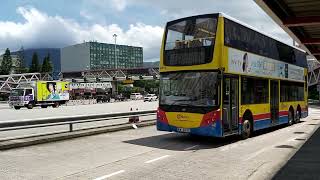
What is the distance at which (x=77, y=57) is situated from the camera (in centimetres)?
16188

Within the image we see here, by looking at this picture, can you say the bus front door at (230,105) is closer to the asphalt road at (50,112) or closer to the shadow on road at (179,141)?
the shadow on road at (179,141)

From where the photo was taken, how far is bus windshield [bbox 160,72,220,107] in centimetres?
1396

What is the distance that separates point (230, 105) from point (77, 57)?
151 m

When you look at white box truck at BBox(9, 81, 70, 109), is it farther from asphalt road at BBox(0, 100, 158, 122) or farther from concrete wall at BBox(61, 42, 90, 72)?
concrete wall at BBox(61, 42, 90, 72)

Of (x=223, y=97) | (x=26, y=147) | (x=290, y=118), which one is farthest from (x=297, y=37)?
(x=26, y=147)

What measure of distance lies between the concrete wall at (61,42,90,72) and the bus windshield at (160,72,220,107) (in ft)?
467

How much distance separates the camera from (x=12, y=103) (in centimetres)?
5488

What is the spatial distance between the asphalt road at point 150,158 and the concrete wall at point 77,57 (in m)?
143

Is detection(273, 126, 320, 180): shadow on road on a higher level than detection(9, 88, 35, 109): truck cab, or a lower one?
lower

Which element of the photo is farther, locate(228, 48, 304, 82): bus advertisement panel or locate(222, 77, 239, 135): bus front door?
locate(228, 48, 304, 82): bus advertisement panel

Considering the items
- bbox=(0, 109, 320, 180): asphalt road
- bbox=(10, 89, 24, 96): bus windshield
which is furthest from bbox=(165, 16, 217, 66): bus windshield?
bbox=(10, 89, 24, 96): bus windshield

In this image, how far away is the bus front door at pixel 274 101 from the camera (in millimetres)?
18719

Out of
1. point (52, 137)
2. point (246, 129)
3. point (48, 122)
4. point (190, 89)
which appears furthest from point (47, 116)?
point (190, 89)

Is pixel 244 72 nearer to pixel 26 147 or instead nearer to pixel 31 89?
pixel 26 147
